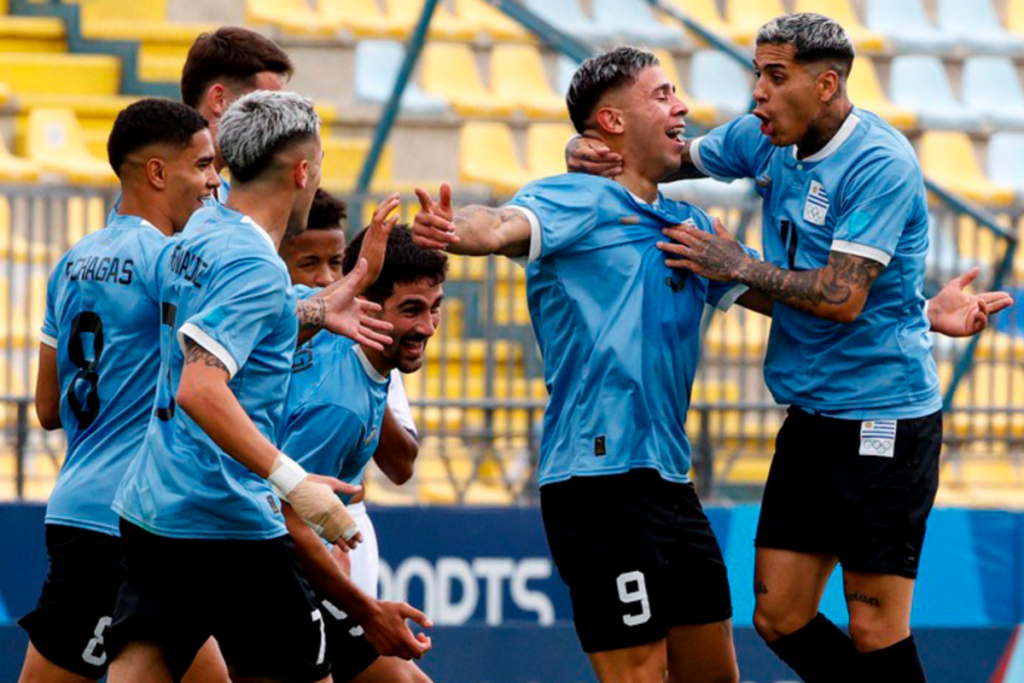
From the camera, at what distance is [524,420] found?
382 inches

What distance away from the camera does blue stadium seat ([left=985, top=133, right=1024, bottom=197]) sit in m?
13.7

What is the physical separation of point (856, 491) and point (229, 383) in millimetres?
1959

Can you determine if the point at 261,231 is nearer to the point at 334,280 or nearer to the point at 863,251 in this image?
the point at 334,280

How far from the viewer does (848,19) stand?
14.4 m

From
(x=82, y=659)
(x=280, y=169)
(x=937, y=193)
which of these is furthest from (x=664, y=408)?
(x=937, y=193)

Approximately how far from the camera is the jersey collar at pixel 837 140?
5848 millimetres

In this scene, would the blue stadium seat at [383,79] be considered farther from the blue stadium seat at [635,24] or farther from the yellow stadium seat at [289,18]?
the blue stadium seat at [635,24]

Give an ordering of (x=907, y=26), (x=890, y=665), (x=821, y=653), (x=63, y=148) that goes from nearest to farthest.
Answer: (x=890, y=665), (x=821, y=653), (x=63, y=148), (x=907, y=26)

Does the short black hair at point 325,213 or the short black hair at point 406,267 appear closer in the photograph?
the short black hair at point 406,267

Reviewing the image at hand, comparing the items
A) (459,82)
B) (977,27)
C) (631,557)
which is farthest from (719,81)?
(631,557)


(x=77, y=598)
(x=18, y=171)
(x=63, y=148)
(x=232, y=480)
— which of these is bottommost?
(x=77, y=598)

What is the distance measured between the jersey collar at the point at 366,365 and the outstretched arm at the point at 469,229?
0.61 metres

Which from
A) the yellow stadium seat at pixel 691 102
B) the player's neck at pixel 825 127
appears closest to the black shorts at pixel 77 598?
the player's neck at pixel 825 127

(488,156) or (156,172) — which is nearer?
(156,172)
